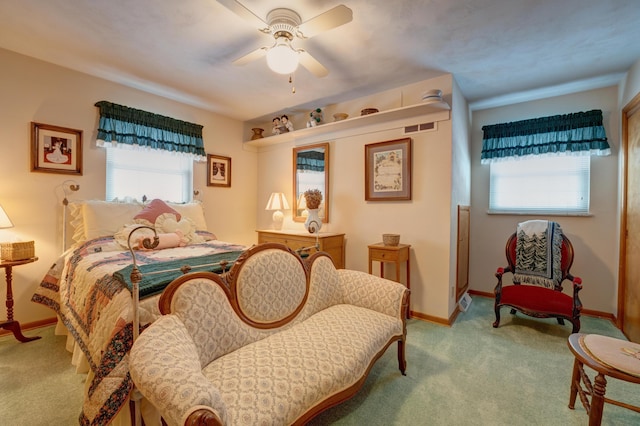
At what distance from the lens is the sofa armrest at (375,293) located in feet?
6.76

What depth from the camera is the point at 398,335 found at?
6.61ft

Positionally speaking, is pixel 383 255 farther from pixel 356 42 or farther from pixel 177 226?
pixel 177 226

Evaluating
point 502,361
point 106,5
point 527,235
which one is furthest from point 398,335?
point 106,5

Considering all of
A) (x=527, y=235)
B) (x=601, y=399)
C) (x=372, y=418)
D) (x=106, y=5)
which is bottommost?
(x=372, y=418)

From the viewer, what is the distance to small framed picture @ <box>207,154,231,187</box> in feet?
13.6

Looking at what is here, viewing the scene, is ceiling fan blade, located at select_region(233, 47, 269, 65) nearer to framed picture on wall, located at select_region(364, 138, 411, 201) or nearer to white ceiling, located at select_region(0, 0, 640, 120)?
white ceiling, located at select_region(0, 0, 640, 120)

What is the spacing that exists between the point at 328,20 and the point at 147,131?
2729 mm

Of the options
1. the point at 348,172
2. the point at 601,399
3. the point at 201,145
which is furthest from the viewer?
the point at 201,145

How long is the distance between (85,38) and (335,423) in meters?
3.47

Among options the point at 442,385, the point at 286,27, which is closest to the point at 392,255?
the point at 442,385

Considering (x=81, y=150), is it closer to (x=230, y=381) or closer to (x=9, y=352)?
(x=9, y=352)

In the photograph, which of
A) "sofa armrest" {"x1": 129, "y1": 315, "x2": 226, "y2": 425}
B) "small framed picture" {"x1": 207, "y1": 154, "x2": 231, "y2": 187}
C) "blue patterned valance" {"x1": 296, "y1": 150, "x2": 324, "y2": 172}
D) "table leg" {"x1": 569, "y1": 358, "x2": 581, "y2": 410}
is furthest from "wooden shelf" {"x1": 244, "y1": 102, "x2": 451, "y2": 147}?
"sofa armrest" {"x1": 129, "y1": 315, "x2": 226, "y2": 425}

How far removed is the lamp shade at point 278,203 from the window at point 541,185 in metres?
2.89

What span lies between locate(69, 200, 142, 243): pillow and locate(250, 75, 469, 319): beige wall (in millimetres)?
2363
